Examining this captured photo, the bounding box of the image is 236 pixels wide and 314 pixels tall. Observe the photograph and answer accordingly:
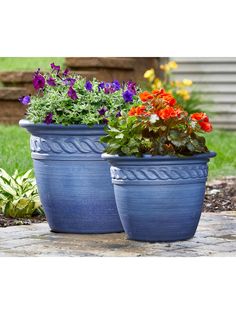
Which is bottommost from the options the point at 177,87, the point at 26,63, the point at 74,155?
the point at 74,155

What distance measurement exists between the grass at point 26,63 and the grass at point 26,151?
4.54 ft

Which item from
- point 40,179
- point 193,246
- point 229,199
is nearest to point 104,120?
point 40,179

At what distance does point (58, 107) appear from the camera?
4.99m

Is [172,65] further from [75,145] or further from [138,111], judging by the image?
[138,111]

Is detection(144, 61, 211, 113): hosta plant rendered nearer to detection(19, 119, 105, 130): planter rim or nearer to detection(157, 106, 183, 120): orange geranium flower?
detection(19, 119, 105, 130): planter rim

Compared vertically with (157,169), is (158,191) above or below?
below

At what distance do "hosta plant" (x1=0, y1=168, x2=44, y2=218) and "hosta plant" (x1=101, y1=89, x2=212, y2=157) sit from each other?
1.15 meters

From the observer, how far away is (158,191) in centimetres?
455

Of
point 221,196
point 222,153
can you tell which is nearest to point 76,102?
point 221,196

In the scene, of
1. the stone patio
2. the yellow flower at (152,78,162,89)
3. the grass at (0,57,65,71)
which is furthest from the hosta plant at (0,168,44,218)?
the grass at (0,57,65,71)

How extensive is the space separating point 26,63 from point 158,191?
7495 millimetres

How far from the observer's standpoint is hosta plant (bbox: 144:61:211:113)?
1014cm

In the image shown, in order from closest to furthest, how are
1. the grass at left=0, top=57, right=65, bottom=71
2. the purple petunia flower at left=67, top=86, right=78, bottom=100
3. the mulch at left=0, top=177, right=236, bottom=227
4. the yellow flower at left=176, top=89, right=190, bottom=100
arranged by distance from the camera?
the purple petunia flower at left=67, top=86, right=78, bottom=100 < the mulch at left=0, top=177, right=236, bottom=227 < the yellow flower at left=176, top=89, right=190, bottom=100 < the grass at left=0, top=57, right=65, bottom=71

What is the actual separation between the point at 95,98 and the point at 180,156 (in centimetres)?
72
